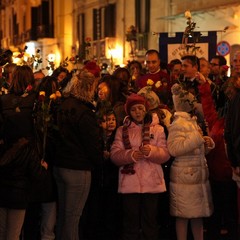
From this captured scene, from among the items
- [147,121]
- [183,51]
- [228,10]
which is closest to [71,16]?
[228,10]

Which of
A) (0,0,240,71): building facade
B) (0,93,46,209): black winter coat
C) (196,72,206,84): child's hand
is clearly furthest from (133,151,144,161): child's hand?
(0,0,240,71): building facade

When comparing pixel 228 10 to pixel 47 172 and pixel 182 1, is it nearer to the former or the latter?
pixel 182 1

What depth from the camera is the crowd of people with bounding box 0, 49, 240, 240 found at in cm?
591

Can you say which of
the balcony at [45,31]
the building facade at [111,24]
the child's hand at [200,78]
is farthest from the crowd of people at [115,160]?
the balcony at [45,31]

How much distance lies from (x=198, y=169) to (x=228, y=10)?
569 inches

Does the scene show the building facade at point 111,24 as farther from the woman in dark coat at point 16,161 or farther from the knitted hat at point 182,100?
the woman in dark coat at point 16,161

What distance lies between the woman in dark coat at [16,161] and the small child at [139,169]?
1077mm

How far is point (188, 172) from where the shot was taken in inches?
262

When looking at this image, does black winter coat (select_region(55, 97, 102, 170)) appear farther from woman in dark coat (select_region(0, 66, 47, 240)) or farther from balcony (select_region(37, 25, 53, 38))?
balcony (select_region(37, 25, 53, 38))

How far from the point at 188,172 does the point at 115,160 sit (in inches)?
33.2

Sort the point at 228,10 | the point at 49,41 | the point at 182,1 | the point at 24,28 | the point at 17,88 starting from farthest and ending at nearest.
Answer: the point at 24,28 → the point at 49,41 → the point at 182,1 → the point at 228,10 → the point at 17,88

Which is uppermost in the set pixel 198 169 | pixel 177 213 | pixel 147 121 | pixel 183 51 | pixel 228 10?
pixel 228 10

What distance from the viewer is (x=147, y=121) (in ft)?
22.0

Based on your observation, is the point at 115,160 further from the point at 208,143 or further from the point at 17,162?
the point at 17,162
